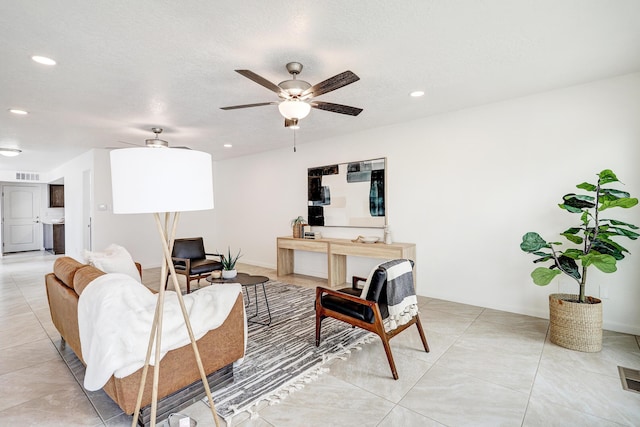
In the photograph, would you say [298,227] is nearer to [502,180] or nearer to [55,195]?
[502,180]

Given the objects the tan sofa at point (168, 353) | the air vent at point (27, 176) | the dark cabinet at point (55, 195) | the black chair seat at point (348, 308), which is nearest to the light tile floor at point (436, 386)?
the tan sofa at point (168, 353)

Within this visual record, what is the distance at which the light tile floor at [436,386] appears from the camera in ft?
5.88

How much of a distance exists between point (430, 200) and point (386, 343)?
2.48 m

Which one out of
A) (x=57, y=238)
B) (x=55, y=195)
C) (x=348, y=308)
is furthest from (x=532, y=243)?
(x=55, y=195)

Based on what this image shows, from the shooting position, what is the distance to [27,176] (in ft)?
28.7

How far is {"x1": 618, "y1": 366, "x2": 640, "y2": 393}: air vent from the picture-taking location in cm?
207

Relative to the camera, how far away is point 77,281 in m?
2.08

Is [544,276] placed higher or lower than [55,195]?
lower

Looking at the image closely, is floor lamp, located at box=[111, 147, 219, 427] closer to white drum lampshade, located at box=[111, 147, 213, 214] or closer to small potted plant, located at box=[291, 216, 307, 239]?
white drum lampshade, located at box=[111, 147, 213, 214]

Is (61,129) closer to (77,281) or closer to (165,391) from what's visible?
(77,281)

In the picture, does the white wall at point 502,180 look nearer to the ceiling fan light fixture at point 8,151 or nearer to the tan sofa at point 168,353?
the tan sofa at point 168,353

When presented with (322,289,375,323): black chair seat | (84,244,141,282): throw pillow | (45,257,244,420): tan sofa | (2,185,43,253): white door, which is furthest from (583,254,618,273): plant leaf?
(2,185,43,253): white door

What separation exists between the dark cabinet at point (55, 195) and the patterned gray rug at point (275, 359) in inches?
363

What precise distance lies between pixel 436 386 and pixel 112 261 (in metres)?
3.00
